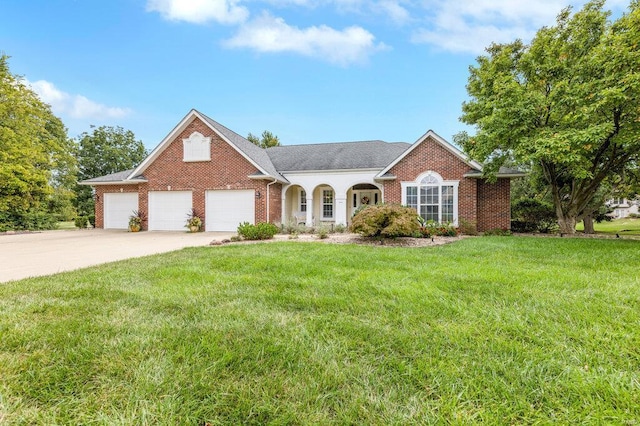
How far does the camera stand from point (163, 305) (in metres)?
3.48

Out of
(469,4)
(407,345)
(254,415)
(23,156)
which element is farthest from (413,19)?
(23,156)

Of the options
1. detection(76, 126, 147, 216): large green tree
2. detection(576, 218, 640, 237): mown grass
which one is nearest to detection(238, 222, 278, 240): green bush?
detection(576, 218, 640, 237): mown grass

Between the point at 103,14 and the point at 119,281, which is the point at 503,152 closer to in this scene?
the point at 119,281

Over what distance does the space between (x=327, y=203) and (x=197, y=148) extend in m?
8.50

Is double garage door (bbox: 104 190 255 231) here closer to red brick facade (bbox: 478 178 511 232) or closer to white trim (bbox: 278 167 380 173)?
white trim (bbox: 278 167 380 173)

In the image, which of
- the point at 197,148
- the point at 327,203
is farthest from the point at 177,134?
the point at 327,203

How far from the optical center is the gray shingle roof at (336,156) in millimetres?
17078

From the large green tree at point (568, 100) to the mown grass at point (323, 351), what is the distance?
7.11m

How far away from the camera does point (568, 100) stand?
9.52 meters

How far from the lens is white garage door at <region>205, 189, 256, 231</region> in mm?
15727

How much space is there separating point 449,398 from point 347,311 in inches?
61.0

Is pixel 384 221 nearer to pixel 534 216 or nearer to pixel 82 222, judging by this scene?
pixel 534 216

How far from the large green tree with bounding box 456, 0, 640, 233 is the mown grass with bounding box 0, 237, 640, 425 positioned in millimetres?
7112

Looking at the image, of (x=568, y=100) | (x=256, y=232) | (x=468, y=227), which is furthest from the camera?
(x=468, y=227)
